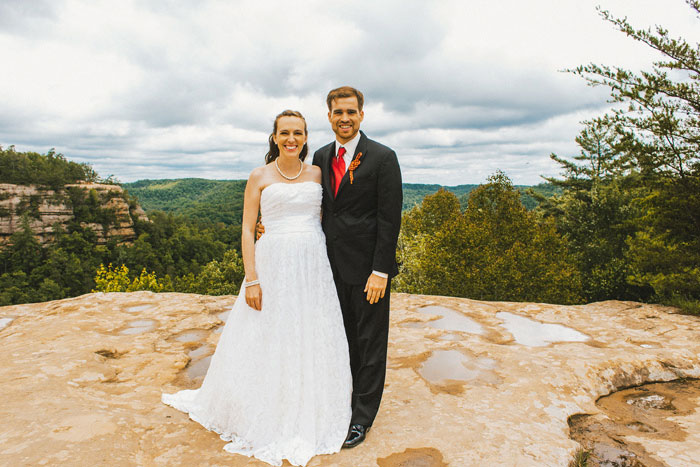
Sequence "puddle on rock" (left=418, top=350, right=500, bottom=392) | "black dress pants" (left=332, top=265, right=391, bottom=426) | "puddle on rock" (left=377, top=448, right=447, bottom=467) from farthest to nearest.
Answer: "puddle on rock" (left=418, top=350, right=500, bottom=392), "black dress pants" (left=332, top=265, right=391, bottom=426), "puddle on rock" (left=377, top=448, right=447, bottom=467)

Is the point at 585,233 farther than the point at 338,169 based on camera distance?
Yes

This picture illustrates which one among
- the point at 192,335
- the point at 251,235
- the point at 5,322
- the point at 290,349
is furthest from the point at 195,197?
the point at 290,349

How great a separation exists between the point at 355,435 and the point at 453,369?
164 cm

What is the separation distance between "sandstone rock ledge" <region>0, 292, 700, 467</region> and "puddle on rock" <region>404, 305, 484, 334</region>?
0.11ft

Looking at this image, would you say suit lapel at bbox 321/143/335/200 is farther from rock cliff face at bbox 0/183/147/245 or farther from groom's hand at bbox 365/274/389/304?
rock cliff face at bbox 0/183/147/245

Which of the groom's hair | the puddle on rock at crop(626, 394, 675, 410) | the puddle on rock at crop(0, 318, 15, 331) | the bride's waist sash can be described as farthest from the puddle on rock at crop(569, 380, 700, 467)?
the puddle on rock at crop(0, 318, 15, 331)

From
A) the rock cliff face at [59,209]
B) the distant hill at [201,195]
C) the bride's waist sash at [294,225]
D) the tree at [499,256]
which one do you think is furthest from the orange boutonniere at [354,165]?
the distant hill at [201,195]

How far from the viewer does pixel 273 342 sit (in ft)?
8.88

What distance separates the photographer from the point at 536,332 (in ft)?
17.6

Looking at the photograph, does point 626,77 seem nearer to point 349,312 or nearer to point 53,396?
point 349,312

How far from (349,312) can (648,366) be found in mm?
3366

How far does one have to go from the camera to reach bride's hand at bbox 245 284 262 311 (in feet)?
9.09

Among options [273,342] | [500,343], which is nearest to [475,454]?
[273,342]

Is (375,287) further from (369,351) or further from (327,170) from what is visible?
(327,170)
